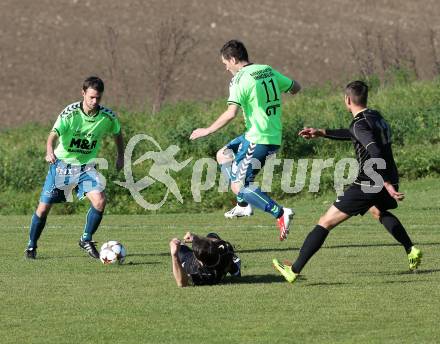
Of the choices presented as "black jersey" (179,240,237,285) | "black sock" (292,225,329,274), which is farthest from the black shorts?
"black jersey" (179,240,237,285)

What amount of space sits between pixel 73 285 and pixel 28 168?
14751mm

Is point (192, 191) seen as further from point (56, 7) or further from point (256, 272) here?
point (56, 7)

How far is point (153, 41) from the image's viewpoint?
45.0 meters

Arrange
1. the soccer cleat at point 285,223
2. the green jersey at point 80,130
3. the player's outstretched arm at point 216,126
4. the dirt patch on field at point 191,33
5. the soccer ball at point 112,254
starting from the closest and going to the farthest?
the player's outstretched arm at point 216,126 → the soccer ball at point 112,254 → the soccer cleat at point 285,223 → the green jersey at point 80,130 → the dirt patch on field at point 191,33

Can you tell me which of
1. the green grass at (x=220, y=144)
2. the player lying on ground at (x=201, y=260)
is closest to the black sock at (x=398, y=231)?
the player lying on ground at (x=201, y=260)

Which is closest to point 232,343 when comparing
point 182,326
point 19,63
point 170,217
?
point 182,326

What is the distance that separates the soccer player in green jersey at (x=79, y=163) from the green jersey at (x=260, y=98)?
1617mm

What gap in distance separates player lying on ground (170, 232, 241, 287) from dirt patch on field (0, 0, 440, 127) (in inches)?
999

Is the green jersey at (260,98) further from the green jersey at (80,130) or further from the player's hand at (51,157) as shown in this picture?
the player's hand at (51,157)

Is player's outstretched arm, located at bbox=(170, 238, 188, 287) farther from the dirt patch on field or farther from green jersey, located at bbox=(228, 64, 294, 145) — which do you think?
the dirt patch on field

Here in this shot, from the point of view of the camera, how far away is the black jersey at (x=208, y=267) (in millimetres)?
12406

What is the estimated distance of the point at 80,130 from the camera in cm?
1530

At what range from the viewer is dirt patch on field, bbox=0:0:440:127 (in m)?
41.6

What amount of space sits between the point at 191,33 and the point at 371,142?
3426 centimetres
